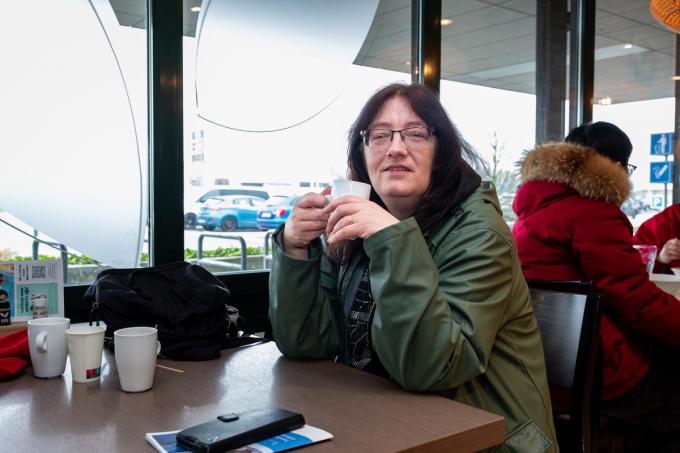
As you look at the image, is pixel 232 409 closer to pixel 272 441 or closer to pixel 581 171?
pixel 272 441

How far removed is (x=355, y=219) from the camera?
3.86 feet

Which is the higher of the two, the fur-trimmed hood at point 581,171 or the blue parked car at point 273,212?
the fur-trimmed hood at point 581,171

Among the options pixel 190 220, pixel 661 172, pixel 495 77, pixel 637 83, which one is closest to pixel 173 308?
pixel 190 220

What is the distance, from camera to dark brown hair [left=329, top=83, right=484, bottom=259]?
1363 mm

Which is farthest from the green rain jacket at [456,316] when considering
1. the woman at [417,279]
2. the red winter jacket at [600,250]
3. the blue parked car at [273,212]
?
the blue parked car at [273,212]

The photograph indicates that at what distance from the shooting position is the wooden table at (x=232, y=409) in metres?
0.92

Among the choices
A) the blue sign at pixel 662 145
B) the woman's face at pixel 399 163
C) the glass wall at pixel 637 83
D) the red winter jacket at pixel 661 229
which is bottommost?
the red winter jacket at pixel 661 229

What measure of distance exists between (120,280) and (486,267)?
2.97 ft

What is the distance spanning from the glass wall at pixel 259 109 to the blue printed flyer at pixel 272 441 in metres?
1.37

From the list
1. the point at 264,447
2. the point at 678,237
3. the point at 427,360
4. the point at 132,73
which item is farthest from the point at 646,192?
the point at 264,447

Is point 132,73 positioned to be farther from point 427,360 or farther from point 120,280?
point 427,360

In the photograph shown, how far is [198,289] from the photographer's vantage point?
1.59 metres

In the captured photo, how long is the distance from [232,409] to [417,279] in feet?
1.29

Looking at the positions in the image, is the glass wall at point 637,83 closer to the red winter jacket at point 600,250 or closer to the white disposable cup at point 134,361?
the red winter jacket at point 600,250
